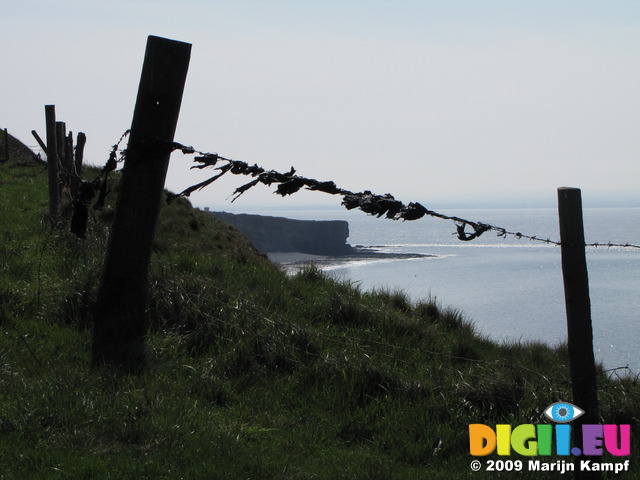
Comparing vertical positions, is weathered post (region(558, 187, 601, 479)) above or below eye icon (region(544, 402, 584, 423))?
above

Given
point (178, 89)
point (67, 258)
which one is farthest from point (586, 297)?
point (67, 258)

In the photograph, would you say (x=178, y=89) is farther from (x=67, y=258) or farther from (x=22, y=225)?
(x=22, y=225)

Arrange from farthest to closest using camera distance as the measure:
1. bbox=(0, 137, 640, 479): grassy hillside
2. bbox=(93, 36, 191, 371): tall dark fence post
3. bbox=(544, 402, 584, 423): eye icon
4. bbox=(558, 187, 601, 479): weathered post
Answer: bbox=(93, 36, 191, 371): tall dark fence post, bbox=(544, 402, 584, 423): eye icon, bbox=(0, 137, 640, 479): grassy hillside, bbox=(558, 187, 601, 479): weathered post

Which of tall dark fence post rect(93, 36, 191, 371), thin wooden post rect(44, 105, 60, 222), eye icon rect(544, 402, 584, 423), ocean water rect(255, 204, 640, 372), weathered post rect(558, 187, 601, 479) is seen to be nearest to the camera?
weathered post rect(558, 187, 601, 479)

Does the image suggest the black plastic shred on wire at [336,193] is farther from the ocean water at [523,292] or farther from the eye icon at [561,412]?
the ocean water at [523,292]

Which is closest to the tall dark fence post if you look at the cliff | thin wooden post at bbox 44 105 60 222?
thin wooden post at bbox 44 105 60 222

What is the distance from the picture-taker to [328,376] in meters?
6.73

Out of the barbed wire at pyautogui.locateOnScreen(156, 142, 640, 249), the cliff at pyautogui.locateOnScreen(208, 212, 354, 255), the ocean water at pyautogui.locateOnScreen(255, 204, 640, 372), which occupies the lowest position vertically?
the ocean water at pyautogui.locateOnScreen(255, 204, 640, 372)

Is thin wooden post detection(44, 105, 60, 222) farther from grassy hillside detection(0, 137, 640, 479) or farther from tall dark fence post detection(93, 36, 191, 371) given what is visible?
tall dark fence post detection(93, 36, 191, 371)

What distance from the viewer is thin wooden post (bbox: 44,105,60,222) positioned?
12883mm

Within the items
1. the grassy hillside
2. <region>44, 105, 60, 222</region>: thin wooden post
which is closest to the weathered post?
the grassy hillside

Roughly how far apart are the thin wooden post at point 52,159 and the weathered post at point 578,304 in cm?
1023

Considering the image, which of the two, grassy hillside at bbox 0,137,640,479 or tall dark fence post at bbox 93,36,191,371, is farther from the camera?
tall dark fence post at bbox 93,36,191,371

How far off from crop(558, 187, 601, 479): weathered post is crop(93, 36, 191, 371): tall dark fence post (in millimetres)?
3613
